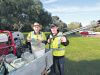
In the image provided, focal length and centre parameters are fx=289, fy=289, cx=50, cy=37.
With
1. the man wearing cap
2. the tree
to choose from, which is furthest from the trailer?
the tree

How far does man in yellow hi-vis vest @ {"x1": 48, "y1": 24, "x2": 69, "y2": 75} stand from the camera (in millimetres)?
7863

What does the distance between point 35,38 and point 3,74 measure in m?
3.16

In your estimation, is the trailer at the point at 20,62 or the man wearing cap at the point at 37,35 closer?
the trailer at the point at 20,62

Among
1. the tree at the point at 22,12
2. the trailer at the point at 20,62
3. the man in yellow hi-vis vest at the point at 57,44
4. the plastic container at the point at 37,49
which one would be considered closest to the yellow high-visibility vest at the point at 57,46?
the man in yellow hi-vis vest at the point at 57,44

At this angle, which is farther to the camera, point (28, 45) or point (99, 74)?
point (99, 74)

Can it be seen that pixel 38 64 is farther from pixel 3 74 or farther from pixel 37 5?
pixel 37 5

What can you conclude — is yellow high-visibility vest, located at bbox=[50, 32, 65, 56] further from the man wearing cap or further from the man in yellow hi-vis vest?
the man wearing cap

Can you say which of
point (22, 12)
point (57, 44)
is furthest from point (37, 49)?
point (22, 12)

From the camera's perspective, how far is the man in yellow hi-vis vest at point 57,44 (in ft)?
25.8

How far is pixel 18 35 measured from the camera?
9766mm

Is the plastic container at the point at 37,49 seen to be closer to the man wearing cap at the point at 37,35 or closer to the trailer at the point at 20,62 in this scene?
the trailer at the point at 20,62

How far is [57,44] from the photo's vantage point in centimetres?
796

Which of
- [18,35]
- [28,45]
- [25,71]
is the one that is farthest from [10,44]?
[25,71]

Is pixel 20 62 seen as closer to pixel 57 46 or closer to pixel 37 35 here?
pixel 37 35
